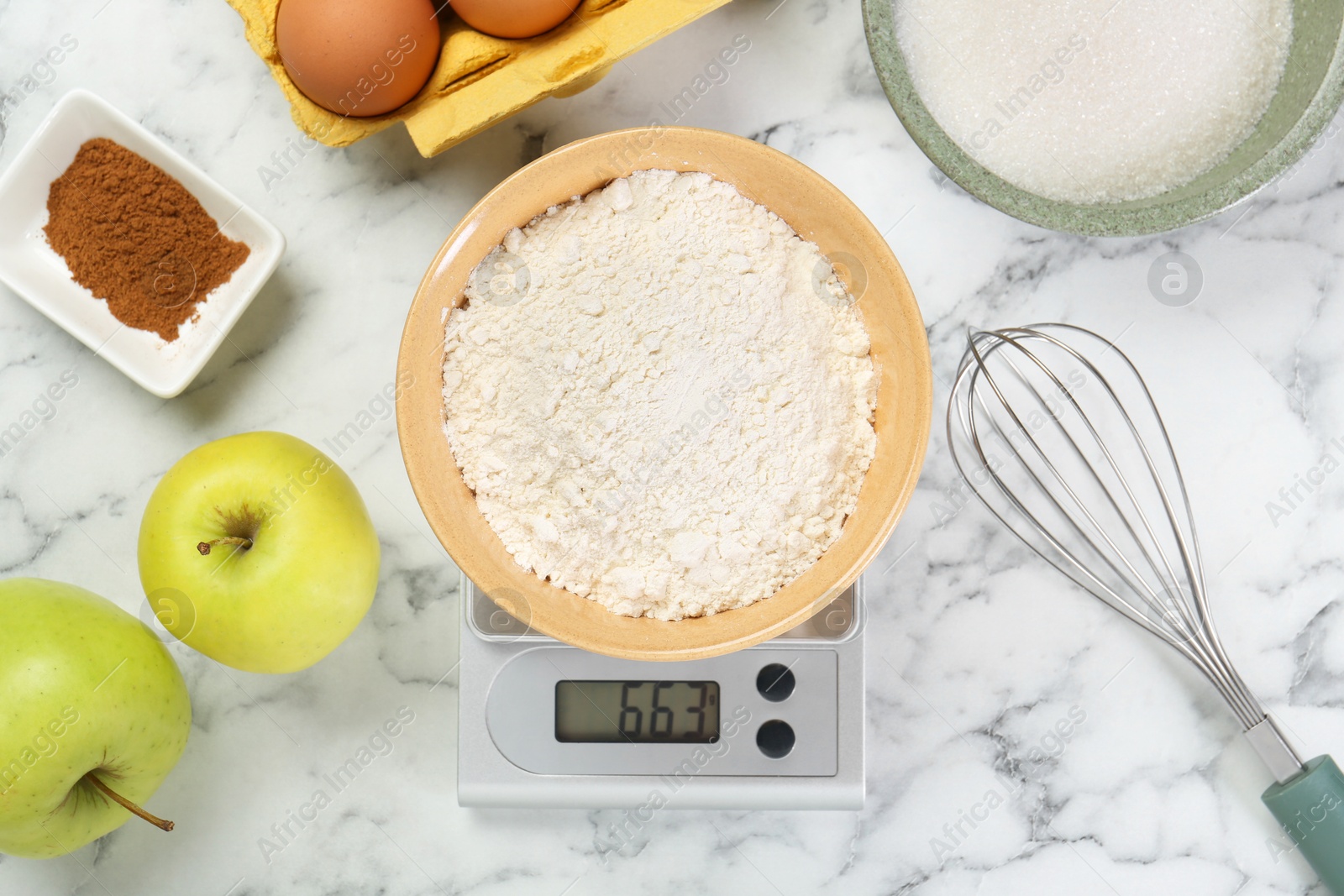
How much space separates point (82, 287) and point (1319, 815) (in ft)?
3.55

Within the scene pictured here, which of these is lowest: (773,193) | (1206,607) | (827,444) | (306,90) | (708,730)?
(1206,607)

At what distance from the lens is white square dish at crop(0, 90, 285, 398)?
741 millimetres

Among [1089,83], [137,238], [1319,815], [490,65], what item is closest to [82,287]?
[137,238]

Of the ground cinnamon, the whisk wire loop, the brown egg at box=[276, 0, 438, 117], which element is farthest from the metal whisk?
the ground cinnamon

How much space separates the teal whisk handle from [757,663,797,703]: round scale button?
0.42m

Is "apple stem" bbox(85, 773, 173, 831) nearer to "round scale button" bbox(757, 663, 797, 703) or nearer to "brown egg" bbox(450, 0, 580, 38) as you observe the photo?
"round scale button" bbox(757, 663, 797, 703)

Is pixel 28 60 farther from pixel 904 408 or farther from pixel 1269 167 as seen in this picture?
pixel 1269 167

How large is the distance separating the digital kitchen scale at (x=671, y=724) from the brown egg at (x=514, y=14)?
42 centimetres

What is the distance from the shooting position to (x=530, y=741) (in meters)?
0.74

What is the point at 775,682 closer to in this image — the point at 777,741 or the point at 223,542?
the point at 777,741

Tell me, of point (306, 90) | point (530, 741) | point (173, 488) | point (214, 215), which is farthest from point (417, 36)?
point (530, 741)

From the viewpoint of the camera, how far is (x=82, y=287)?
77 centimetres

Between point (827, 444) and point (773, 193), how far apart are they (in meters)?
0.18

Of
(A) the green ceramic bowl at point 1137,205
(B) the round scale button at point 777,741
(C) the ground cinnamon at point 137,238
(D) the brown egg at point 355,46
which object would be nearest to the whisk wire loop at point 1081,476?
(A) the green ceramic bowl at point 1137,205
